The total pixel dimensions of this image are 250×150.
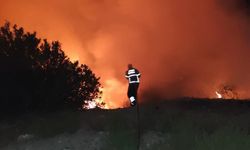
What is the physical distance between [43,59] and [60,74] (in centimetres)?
121

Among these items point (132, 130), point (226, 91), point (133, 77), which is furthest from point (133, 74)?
point (226, 91)

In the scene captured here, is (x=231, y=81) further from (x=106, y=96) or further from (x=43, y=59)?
(x=43, y=59)

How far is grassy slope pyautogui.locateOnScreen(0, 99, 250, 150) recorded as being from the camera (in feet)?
58.0

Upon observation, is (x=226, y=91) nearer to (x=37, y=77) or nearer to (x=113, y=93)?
(x=113, y=93)

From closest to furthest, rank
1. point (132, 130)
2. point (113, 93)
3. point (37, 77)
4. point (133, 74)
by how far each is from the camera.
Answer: point (133, 74) < point (132, 130) < point (37, 77) < point (113, 93)

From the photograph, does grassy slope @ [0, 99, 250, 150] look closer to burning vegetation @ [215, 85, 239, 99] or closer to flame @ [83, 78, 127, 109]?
flame @ [83, 78, 127, 109]

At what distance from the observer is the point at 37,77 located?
30.8 m

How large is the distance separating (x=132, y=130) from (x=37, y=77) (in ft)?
37.1

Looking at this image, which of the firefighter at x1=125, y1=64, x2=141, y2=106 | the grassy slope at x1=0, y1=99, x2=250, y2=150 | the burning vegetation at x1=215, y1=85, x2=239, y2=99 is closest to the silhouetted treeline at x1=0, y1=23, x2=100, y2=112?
the grassy slope at x1=0, y1=99, x2=250, y2=150

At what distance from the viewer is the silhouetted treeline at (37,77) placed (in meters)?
29.8

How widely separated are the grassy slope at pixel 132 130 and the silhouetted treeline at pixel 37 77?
144 inches

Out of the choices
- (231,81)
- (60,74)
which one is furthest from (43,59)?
(231,81)

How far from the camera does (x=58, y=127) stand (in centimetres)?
2230

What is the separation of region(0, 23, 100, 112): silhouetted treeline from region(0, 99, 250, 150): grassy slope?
12.0 ft
